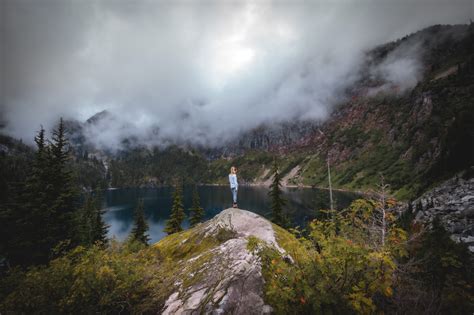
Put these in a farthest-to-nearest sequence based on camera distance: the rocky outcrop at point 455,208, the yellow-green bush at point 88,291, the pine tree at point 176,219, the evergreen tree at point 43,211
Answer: the pine tree at point 176,219, the rocky outcrop at point 455,208, the evergreen tree at point 43,211, the yellow-green bush at point 88,291

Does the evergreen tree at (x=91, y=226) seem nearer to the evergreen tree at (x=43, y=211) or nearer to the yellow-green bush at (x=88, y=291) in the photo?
the evergreen tree at (x=43, y=211)

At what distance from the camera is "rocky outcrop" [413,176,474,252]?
29.3 metres

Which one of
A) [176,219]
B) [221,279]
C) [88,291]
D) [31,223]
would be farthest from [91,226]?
[221,279]

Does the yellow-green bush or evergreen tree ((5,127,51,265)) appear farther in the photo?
evergreen tree ((5,127,51,265))

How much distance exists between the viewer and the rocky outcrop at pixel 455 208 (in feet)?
96.1

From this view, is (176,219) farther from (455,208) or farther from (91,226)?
(455,208)

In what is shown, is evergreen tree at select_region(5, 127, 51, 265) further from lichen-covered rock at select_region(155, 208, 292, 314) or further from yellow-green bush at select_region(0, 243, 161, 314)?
lichen-covered rock at select_region(155, 208, 292, 314)

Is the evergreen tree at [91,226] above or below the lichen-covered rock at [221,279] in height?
below

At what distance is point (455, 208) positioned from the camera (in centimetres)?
3800

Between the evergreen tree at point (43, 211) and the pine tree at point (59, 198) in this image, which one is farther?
the pine tree at point (59, 198)

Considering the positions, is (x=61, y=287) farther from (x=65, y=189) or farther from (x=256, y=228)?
(x=65, y=189)

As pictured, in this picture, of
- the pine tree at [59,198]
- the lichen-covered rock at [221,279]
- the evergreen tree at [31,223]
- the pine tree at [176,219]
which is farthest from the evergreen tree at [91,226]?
the lichen-covered rock at [221,279]

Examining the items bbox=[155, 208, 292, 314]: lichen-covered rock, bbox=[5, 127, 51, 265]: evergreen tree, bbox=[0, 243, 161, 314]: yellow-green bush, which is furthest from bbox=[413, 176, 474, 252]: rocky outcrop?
bbox=[5, 127, 51, 265]: evergreen tree

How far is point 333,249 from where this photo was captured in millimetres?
4922
